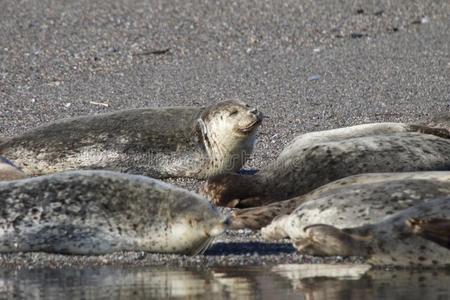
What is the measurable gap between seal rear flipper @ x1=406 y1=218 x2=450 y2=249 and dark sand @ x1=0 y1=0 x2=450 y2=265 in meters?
3.53

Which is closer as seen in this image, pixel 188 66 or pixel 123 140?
pixel 123 140

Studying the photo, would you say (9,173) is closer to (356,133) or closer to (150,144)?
(150,144)

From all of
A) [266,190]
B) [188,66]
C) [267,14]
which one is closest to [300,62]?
[188,66]

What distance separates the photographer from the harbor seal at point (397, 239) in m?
6.98

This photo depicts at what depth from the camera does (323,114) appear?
1277 centimetres

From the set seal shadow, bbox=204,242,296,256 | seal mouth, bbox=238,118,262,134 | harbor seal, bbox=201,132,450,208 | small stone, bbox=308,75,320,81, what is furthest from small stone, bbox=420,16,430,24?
seal shadow, bbox=204,242,296,256

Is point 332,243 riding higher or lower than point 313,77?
higher

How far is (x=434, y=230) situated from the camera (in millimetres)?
6949

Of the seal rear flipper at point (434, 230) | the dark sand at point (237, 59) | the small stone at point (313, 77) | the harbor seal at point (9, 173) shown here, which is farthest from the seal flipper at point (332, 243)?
the small stone at point (313, 77)

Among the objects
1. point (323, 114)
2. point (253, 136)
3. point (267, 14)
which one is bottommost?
point (267, 14)

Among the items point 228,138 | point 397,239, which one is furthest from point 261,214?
point 228,138

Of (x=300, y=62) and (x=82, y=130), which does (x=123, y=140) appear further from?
(x=300, y=62)

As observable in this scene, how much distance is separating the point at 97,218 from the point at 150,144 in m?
2.95

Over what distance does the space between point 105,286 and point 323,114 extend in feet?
20.9
